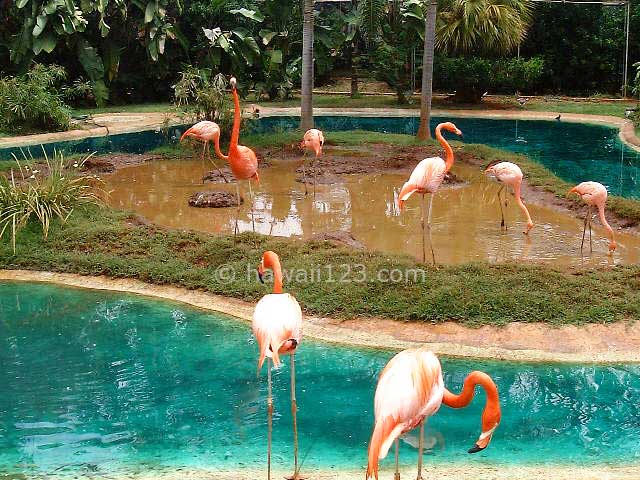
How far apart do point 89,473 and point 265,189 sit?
7595 millimetres

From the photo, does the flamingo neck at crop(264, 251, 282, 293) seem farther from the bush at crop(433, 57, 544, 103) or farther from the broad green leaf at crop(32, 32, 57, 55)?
the bush at crop(433, 57, 544, 103)

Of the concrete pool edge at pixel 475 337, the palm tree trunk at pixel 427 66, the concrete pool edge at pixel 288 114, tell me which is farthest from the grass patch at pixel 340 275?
the concrete pool edge at pixel 288 114

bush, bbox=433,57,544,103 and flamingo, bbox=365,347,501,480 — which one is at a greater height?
bush, bbox=433,57,544,103

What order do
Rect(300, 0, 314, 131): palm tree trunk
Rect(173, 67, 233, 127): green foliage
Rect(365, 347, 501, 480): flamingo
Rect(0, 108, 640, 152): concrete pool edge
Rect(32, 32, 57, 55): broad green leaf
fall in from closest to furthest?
Rect(365, 347, 501, 480): flamingo
Rect(300, 0, 314, 131): palm tree trunk
Rect(173, 67, 233, 127): green foliage
Rect(0, 108, 640, 152): concrete pool edge
Rect(32, 32, 57, 55): broad green leaf

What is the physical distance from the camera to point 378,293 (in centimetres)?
753

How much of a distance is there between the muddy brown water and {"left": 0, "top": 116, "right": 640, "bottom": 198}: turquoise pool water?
2.04 meters

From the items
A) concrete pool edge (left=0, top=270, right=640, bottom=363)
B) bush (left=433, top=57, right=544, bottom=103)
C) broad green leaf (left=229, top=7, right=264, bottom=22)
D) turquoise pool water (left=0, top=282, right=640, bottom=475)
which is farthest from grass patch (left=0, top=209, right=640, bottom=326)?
bush (left=433, top=57, right=544, bottom=103)

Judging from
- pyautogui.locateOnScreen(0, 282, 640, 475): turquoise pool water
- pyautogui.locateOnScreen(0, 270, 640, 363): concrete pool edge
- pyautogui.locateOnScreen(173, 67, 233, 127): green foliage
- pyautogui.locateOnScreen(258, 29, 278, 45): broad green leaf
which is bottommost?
pyautogui.locateOnScreen(0, 282, 640, 475): turquoise pool water

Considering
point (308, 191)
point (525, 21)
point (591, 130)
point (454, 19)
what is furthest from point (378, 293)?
point (525, 21)

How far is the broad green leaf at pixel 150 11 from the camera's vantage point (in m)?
21.0

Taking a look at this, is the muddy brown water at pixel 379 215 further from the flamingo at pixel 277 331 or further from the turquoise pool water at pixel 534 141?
the flamingo at pixel 277 331

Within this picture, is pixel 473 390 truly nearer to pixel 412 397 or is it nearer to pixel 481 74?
pixel 412 397

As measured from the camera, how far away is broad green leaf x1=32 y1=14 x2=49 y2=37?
1953 centimetres

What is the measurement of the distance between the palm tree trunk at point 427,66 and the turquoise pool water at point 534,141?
74.1 inches
